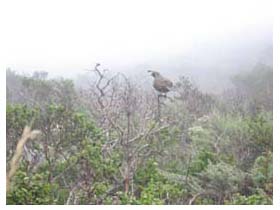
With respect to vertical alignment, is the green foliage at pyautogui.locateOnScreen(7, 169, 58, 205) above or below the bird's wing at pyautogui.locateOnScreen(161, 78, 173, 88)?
below

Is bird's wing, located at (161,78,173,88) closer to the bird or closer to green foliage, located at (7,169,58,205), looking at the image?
the bird

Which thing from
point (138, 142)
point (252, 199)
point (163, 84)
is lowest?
point (252, 199)

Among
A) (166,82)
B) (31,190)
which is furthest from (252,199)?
(31,190)

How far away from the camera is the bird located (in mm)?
2728

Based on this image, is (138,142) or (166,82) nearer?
(166,82)

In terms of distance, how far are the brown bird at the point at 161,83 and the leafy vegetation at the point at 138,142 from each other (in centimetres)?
5

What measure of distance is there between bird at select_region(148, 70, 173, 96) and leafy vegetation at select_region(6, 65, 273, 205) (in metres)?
0.05

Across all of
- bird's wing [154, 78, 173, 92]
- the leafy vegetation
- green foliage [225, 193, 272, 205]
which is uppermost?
bird's wing [154, 78, 173, 92]

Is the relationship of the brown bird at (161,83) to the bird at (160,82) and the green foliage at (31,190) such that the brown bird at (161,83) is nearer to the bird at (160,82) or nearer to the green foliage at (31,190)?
the bird at (160,82)

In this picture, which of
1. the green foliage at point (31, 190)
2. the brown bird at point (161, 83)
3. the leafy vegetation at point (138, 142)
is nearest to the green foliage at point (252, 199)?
the leafy vegetation at point (138, 142)

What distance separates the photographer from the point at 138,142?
287 centimetres

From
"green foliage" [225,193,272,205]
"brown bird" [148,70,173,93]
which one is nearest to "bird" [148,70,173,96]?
"brown bird" [148,70,173,93]

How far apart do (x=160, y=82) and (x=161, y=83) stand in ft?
0.03

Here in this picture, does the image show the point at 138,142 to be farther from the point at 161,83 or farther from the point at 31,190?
the point at 31,190
